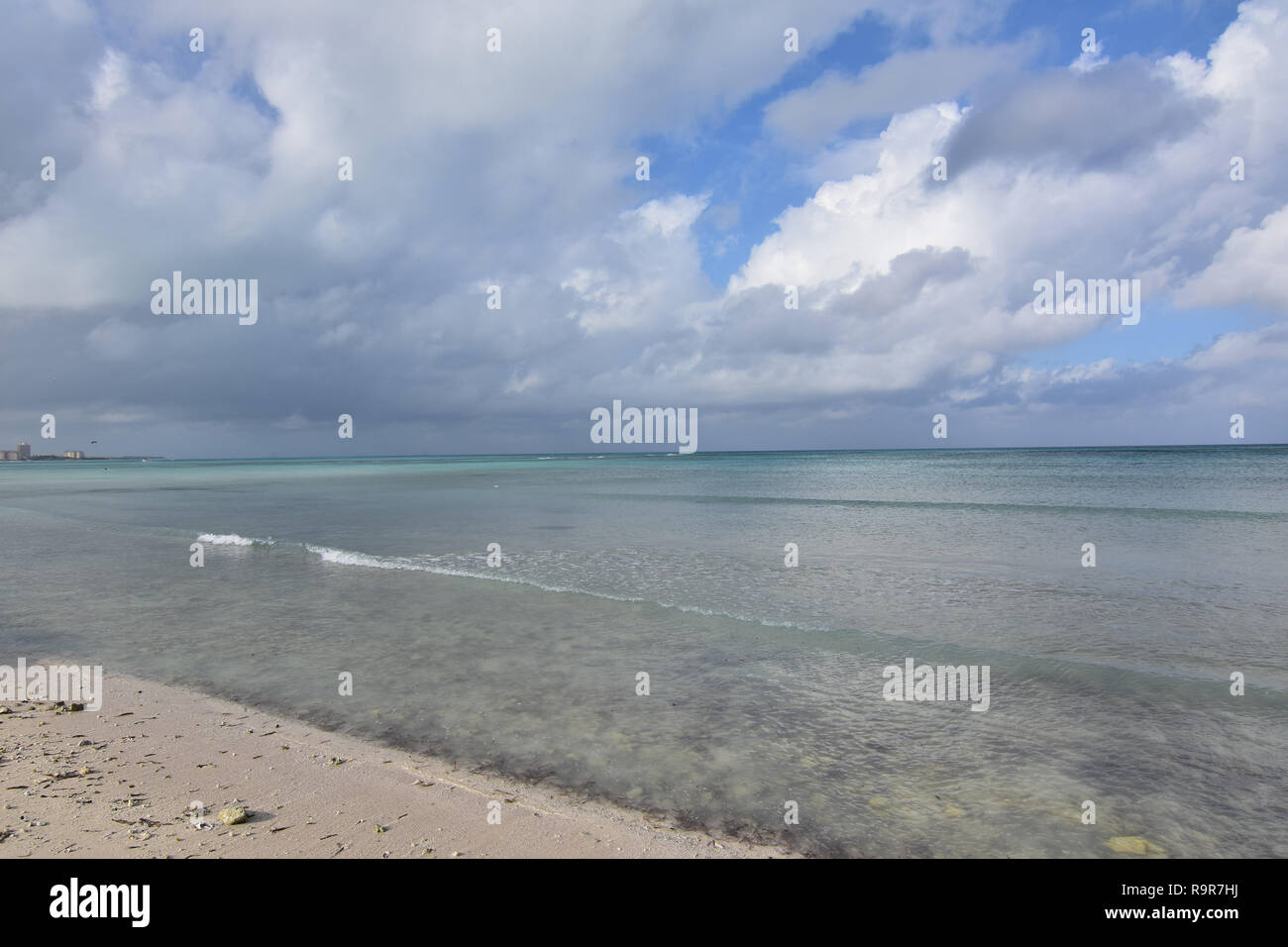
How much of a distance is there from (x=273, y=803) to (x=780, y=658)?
655cm

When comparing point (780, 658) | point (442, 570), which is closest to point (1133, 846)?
point (780, 658)

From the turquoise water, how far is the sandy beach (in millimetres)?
446

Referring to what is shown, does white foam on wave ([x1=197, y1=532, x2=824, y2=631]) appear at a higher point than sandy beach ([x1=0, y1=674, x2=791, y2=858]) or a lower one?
higher

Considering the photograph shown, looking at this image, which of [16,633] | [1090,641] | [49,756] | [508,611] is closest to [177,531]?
[16,633]

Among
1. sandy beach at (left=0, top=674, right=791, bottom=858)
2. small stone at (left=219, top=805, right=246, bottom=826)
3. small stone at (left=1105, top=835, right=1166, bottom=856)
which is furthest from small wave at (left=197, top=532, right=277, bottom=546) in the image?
small stone at (left=1105, top=835, right=1166, bottom=856)

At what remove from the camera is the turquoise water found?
546 cm

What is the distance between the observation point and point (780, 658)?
941cm

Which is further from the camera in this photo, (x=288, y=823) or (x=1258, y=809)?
(x=1258, y=809)

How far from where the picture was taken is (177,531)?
2562 cm

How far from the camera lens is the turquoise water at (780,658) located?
5461mm

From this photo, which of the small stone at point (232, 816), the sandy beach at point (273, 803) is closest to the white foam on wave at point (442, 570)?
the sandy beach at point (273, 803)

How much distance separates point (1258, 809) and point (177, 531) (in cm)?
3126

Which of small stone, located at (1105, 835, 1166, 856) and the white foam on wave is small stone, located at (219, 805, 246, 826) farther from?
the white foam on wave
